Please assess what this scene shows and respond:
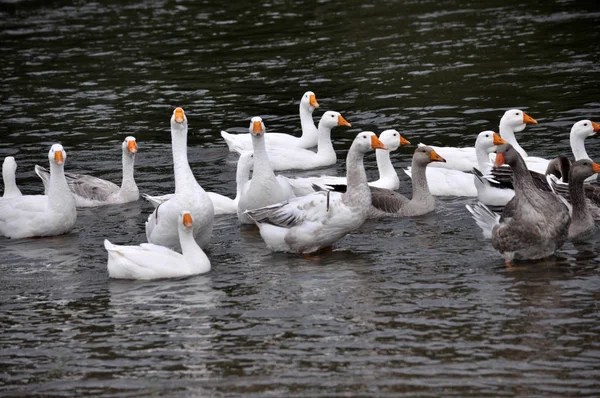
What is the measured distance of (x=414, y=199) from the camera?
14609mm

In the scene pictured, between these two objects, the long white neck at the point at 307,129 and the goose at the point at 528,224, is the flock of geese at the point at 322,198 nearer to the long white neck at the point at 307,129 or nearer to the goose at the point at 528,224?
the goose at the point at 528,224

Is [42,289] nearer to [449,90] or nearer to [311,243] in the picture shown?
[311,243]

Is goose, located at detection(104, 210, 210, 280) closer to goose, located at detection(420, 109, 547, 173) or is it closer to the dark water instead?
the dark water

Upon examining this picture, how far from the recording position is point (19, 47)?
29.2 metres

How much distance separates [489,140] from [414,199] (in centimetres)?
162

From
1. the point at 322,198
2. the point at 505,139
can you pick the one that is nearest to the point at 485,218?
the point at 322,198

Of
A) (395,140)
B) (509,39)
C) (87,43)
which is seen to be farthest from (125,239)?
(87,43)

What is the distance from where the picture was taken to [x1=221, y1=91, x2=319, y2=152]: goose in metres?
18.1

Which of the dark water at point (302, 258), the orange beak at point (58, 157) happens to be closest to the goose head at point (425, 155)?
the dark water at point (302, 258)

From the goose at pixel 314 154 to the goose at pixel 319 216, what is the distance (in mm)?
4544

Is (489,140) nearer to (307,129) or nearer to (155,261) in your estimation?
(307,129)

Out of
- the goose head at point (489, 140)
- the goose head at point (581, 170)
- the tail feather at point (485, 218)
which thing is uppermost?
the goose head at point (581, 170)

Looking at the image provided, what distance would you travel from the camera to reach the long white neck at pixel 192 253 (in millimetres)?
12016

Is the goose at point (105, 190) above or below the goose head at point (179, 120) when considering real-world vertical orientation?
below
